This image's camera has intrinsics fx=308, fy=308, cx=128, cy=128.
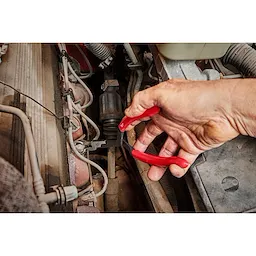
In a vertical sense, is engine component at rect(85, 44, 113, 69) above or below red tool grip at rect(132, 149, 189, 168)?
above

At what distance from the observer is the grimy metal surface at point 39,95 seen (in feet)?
1.92

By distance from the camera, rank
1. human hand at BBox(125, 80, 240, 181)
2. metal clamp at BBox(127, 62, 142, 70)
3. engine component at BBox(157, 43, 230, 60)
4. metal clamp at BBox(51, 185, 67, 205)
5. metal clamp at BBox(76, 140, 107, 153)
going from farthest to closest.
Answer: metal clamp at BBox(127, 62, 142, 70) < metal clamp at BBox(76, 140, 107, 153) < engine component at BBox(157, 43, 230, 60) < human hand at BBox(125, 80, 240, 181) < metal clamp at BBox(51, 185, 67, 205)

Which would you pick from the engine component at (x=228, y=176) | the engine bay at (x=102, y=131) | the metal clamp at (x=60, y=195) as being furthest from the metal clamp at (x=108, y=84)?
the metal clamp at (x=60, y=195)

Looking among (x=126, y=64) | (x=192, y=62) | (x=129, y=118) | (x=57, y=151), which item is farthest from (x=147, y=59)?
(x=57, y=151)

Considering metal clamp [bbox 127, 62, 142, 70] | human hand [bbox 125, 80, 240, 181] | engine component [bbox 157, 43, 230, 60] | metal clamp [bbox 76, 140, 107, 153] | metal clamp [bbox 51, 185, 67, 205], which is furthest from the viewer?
metal clamp [bbox 127, 62, 142, 70]

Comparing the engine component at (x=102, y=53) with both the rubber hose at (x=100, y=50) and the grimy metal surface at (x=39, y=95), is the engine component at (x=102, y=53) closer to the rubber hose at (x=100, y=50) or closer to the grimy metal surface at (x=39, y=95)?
the rubber hose at (x=100, y=50)

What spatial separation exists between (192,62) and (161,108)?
0.16 m

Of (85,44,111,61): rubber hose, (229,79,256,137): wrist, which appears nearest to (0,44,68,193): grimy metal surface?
(85,44,111,61): rubber hose

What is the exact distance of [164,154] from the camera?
0.72m

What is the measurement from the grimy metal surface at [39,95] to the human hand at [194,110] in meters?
0.17

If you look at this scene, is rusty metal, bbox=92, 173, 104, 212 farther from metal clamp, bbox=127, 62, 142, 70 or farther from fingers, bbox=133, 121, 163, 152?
metal clamp, bbox=127, 62, 142, 70

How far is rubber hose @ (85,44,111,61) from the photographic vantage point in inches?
32.5

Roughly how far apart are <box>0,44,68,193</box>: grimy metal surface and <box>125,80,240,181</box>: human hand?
0.56 feet
